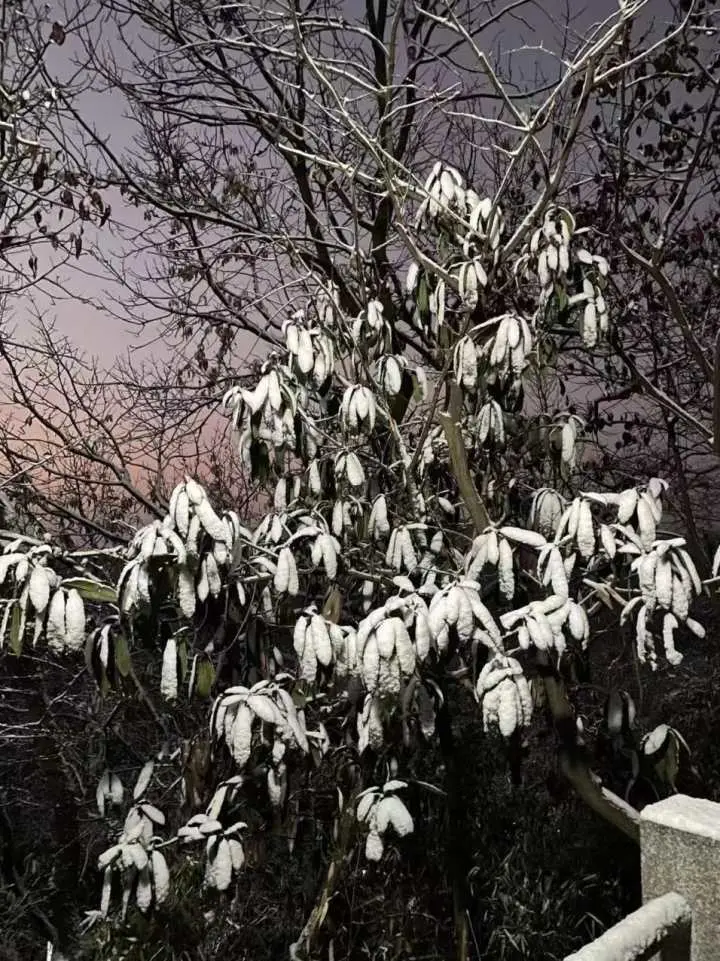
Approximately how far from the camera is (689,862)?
151 cm

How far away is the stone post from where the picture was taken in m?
1.49

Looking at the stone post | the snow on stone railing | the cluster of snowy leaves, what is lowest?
the snow on stone railing

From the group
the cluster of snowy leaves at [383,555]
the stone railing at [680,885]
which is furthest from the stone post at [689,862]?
the cluster of snowy leaves at [383,555]

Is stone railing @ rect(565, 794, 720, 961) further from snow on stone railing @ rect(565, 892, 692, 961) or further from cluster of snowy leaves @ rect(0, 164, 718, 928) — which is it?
cluster of snowy leaves @ rect(0, 164, 718, 928)

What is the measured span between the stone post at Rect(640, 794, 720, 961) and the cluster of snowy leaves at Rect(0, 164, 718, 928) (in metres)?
0.46

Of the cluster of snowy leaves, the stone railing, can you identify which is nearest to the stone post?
the stone railing

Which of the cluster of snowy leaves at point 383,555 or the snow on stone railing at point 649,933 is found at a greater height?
the cluster of snowy leaves at point 383,555

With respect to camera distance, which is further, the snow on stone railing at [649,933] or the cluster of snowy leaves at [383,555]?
the cluster of snowy leaves at [383,555]

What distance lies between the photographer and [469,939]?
3.11m

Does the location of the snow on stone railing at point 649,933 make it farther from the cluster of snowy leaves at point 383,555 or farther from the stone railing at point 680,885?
the cluster of snowy leaves at point 383,555

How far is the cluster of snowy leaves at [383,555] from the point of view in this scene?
6.95ft

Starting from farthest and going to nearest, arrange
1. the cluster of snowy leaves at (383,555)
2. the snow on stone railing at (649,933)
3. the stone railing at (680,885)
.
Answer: the cluster of snowy leaves at (383,555)
the stone railing at (680,885)
the snow on stone railing at (649,933)

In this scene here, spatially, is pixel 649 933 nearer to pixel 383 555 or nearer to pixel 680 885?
pixel 680 885

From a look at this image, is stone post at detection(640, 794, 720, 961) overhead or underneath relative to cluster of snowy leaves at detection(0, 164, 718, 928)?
underneath
